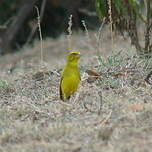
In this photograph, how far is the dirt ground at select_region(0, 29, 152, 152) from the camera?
3486 mm

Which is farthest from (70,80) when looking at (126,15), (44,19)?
(44,19)

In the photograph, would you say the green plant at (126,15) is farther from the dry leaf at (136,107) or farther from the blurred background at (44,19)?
the blurred background at (44,19)

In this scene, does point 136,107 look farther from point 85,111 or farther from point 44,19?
point 44,19

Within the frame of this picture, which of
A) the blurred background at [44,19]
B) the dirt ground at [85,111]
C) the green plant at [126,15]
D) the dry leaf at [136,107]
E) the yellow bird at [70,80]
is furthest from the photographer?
the blurred background at [44,19]

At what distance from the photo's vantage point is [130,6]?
6160 mm

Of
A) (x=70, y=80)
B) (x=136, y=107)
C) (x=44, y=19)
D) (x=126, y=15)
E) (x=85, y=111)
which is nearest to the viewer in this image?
(x=136, y=107)

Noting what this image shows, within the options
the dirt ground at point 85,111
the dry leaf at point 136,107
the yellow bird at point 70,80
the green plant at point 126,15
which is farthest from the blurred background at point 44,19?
the dry leaf at point 136,107

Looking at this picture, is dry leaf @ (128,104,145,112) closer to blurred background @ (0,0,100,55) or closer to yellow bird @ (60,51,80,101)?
yellow bird @ (60,51,80,101)

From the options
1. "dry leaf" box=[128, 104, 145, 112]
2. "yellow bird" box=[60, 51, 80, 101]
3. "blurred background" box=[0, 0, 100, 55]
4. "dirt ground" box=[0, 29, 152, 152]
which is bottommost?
"blurred background" box=[0, 0, 100, 55]

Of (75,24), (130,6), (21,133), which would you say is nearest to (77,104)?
(21,133)

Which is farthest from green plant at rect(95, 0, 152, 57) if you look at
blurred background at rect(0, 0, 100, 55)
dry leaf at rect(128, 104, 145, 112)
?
blurred background at rect(0, 0, 100, 55)

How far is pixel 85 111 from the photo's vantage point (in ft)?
13.7

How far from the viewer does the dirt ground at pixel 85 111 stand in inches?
137

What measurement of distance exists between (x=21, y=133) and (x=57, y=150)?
0.49 m
